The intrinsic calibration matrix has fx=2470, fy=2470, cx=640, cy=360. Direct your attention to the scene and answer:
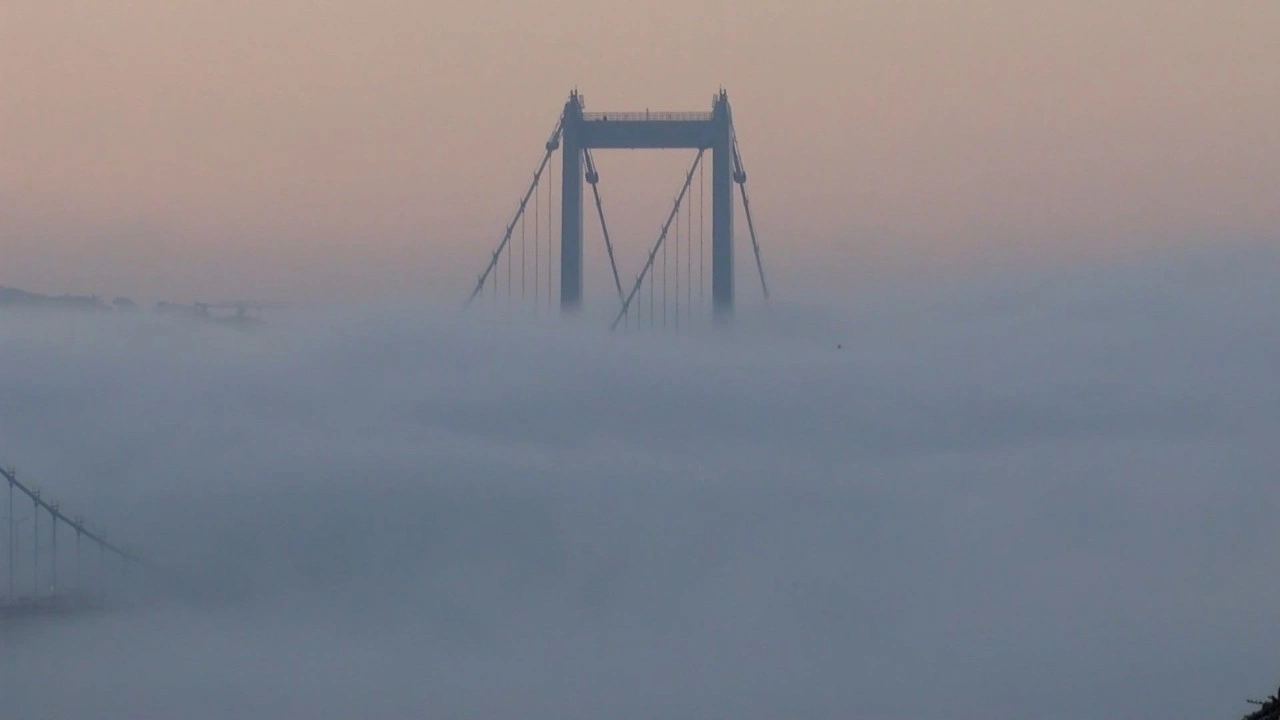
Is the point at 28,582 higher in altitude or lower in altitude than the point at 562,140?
lower

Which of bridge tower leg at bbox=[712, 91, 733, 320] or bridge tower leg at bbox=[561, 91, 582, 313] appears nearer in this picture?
bridge tower leg at bbox=[561, 91, 582, 313]

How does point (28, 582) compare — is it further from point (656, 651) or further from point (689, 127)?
point (689, 127)

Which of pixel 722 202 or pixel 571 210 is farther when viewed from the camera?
pixel 722 202

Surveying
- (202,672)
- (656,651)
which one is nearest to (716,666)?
(656,651)

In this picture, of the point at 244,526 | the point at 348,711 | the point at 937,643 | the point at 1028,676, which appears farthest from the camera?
the point at 244,526
